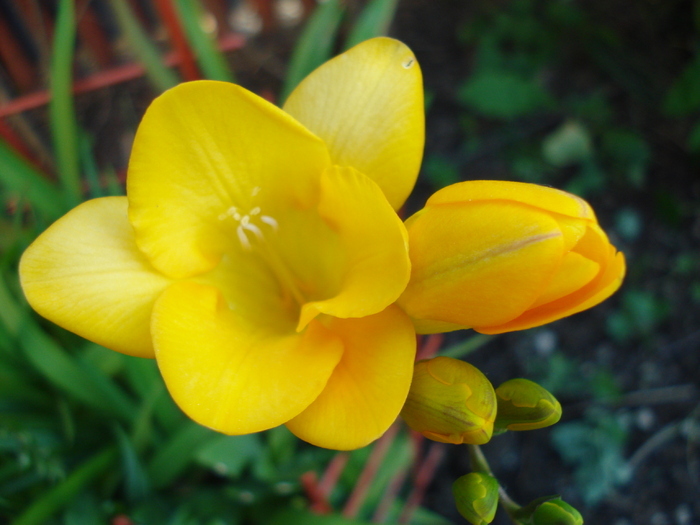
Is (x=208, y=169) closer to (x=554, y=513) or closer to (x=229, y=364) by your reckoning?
(x=229, y=364)

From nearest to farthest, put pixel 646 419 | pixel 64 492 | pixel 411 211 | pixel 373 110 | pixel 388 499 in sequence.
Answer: pixel 373 110, pixel 64 492, pixel 388 499, pixel 646 419, pixel 411 211

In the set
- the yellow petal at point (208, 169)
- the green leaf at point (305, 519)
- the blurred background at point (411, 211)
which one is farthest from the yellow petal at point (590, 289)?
the green leaf at point (305, 519)

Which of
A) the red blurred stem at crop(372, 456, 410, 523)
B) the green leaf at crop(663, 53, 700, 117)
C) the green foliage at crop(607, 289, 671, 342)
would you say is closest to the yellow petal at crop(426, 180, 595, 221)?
the red blurred stem at crop(372, 456, 410, 523)

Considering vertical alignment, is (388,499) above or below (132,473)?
below

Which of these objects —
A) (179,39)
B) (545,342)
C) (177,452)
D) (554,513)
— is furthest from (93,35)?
(554,513)

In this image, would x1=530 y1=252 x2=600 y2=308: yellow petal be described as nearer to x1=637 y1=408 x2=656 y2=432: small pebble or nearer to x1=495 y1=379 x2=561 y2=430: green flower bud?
x1=495 y1=379 x2=561 y2=430: green flower bud

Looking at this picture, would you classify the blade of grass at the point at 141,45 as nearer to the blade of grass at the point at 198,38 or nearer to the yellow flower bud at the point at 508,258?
the blade of grass at the point at 198,38

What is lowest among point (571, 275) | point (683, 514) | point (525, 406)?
point (683, 514)
